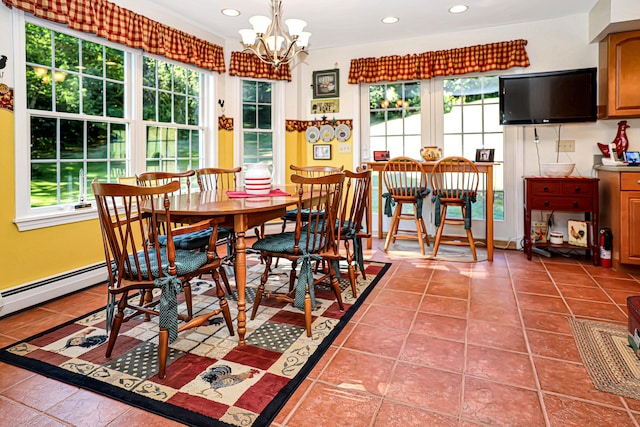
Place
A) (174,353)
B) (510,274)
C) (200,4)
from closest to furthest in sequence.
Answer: (174,353), (510,274), (200,4)

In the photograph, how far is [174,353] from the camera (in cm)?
201

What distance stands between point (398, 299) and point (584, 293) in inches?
55.5

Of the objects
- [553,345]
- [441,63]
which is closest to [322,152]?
[441,63]

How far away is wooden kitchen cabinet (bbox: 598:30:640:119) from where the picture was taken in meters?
3.55

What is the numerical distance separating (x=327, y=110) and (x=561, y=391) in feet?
13.6

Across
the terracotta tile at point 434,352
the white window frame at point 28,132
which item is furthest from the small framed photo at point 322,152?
the terracotta tile at point 434,352

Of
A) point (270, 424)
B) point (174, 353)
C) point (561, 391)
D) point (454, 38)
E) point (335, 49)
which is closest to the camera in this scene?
point (270, 424)

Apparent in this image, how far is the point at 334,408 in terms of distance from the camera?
1.57 m

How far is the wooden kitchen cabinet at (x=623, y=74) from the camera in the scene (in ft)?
11.6

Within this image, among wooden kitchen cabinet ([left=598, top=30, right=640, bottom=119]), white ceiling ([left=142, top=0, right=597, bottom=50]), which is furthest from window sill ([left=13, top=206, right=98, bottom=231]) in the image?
wooden kitchen cabinet ([left=598, top=30, right=640, bottom=119])

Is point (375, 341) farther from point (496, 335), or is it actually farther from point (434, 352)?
point (496, 335)

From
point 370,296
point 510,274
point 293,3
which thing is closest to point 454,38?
point 293,3

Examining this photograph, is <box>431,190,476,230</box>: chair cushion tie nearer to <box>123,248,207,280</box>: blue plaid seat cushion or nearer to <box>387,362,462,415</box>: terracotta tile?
<box>387,362,462,415</box>: terracotta tile

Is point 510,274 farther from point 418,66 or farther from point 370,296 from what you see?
point 418,66
